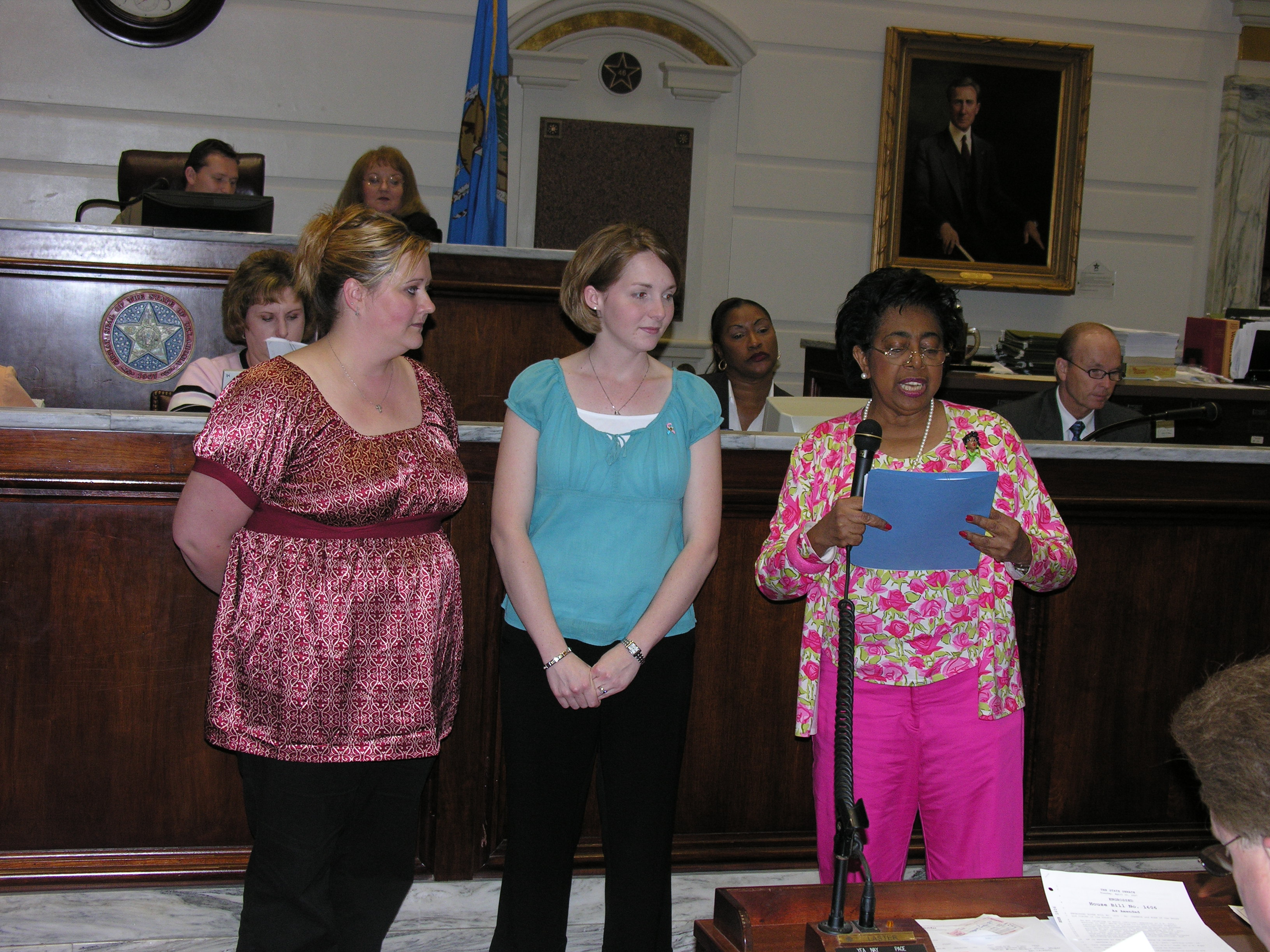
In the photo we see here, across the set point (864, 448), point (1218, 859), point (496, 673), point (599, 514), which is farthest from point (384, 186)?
point (1218, 859)

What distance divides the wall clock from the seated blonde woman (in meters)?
3.29

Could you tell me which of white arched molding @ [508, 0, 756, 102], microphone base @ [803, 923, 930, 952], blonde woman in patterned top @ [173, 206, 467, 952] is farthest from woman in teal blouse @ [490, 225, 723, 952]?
white arched molding @ [508, 0, 756, 102]

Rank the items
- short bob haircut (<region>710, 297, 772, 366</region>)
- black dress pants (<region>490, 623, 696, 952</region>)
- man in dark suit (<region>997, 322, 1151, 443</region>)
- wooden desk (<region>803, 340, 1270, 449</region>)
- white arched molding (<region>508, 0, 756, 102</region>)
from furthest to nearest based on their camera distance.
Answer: white arched molding (<region>508, 0, 756, 102</region>) → wooden desk (<region>803, 340, 1270, 449</region>) → short bob haircut (<region>710, 297, 772, 366</region>) → man in dark suit (<region>997, 322, 1151, 443</region>) → black dress pants (<region>490, 623, 696, 952</region>)

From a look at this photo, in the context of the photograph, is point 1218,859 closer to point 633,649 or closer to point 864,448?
point 864,448

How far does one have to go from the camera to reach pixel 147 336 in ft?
13.1

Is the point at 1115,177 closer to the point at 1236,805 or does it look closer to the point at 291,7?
the point at 291,7

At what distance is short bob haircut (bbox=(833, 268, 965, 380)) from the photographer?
204 centimetres

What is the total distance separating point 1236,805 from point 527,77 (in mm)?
5907

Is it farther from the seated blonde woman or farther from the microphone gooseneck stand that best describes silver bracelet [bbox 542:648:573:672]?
the seated blonde woman

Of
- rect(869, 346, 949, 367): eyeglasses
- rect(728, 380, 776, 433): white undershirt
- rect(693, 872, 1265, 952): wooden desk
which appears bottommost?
rect(693, 872, 1265, 952): wooden desk

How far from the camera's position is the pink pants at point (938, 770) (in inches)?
75.9

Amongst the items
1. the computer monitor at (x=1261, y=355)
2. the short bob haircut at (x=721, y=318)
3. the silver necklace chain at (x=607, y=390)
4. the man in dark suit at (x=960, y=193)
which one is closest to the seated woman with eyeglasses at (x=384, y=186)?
the short bob haircut at (x=721, y=318)

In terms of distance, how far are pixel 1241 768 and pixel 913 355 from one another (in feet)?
3.69

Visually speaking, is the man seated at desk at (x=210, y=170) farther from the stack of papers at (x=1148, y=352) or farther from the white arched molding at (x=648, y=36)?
the stack of papers at (x=1148, y=352)
